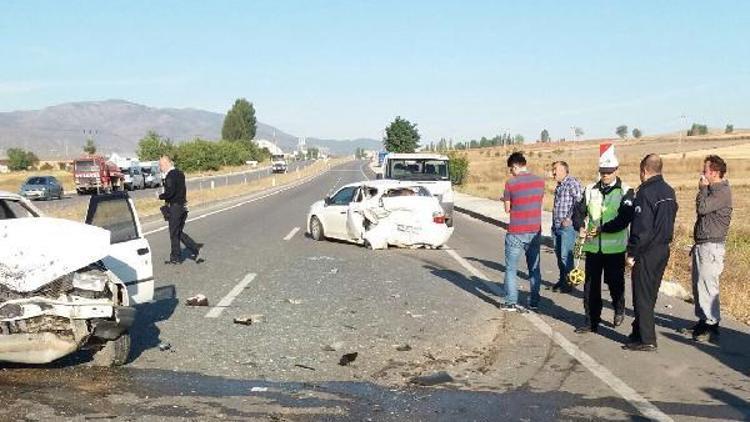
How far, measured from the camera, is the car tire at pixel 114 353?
6.12 m

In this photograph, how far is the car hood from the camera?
5.31 m

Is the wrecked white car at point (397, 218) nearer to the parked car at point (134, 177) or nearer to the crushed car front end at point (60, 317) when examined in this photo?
the crushed car front end at point (60, 317)

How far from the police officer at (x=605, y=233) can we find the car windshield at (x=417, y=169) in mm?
13426

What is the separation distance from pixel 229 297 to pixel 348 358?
353 cm

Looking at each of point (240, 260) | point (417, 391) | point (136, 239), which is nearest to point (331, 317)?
point (136, 239)

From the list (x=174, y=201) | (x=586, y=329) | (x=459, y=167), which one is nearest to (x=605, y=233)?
(x=586, y=329)

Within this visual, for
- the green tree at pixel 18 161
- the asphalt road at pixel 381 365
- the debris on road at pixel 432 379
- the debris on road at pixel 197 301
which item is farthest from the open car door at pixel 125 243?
the green tree at pixel 18 161

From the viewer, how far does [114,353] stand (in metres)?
6.12

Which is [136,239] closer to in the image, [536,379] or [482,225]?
[536,379]

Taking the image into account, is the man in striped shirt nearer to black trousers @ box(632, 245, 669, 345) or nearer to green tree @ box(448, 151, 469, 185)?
black trousers @ box(632, 245, 669, 345)

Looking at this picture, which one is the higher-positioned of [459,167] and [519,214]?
[519,214]

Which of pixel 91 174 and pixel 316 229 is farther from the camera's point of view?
pixel 91 174

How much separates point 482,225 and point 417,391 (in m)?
17.7

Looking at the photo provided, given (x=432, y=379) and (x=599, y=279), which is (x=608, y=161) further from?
(x=432, y=379)
